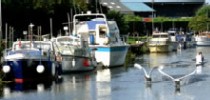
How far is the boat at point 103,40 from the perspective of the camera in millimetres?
51812

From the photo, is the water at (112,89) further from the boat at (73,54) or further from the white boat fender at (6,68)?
the boat at (73,54)

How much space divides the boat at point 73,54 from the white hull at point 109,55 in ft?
10.2

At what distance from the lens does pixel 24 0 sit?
2992 inches

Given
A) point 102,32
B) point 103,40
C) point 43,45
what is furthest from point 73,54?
point 102,32

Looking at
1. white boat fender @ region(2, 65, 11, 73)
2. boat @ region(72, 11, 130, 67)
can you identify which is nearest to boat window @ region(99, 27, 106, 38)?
boat @ region(72, 11, 130, 67)

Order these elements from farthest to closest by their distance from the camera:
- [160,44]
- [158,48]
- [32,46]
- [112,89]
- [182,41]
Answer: [182,41] < [160,44] < [158,48] < [32,46] < [112,89]

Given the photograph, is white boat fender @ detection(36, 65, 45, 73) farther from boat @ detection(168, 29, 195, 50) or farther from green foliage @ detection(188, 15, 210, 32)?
green foliage @ detection(188, 15, 210, 32)

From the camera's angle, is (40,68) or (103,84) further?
(103,84)

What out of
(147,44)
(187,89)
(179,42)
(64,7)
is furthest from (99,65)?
(179,42)

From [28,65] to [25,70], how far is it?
0.37 meters

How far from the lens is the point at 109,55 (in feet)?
170

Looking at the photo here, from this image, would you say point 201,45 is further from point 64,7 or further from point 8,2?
point 8,2

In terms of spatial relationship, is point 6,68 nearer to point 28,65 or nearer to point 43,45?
point 28,65

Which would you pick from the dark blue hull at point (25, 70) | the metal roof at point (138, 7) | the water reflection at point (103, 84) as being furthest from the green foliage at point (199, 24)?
the dark blue hull at point (25, 70)
